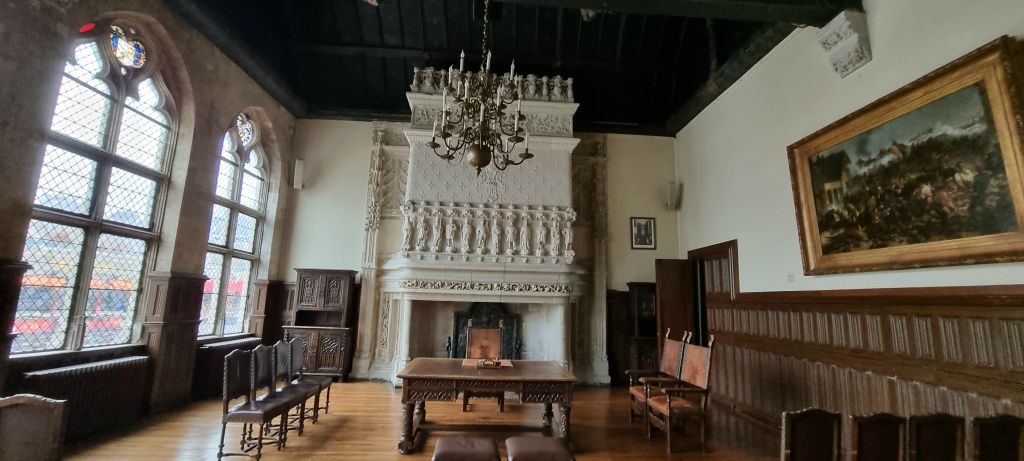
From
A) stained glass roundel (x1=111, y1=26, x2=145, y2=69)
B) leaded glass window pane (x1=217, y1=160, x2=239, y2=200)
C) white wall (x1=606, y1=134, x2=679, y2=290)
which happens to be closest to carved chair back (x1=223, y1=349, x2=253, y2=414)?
stained glass roundel (x1=111, y1=26, x2=145, y2=69)

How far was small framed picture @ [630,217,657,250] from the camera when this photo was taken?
304 inches

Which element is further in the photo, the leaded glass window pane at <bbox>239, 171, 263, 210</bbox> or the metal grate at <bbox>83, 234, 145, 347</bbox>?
the leaded glass window pane at <bbox>239, 171, 263, 210</bbox>

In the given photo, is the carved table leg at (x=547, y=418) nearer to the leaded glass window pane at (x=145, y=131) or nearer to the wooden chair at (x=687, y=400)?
the wooden chair at (x=687, y=400)

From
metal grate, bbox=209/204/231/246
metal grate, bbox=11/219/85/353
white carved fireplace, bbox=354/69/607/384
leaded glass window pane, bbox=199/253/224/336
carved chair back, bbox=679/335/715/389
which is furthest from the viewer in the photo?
white carved fireplace, bbox=354/69/607/384

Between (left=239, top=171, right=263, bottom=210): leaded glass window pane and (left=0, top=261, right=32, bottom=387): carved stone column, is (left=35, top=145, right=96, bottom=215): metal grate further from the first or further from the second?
(left=239, top=171, right=263, bottom=210): leaded glass window pane

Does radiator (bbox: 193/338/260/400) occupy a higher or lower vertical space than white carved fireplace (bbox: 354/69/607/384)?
lower

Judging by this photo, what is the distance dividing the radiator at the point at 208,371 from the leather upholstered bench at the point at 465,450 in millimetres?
4129

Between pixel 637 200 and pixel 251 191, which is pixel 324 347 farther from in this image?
pixel 637 200

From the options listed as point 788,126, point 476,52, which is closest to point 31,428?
point 788,126

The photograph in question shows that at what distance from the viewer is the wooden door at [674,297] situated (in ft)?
21.6

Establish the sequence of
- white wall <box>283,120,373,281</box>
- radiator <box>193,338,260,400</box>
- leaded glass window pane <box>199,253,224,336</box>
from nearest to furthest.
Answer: radiator <box>193,338,260,400</box>, leaded glass window pane <box>199,253,224,336</box>, white wall <box>283,120,373,281</box>

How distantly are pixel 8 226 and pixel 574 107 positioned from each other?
683 centimetres

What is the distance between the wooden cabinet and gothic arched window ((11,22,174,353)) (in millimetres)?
2239

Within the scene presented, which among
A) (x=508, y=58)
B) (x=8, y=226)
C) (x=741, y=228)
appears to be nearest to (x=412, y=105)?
(x=508, y=58)
